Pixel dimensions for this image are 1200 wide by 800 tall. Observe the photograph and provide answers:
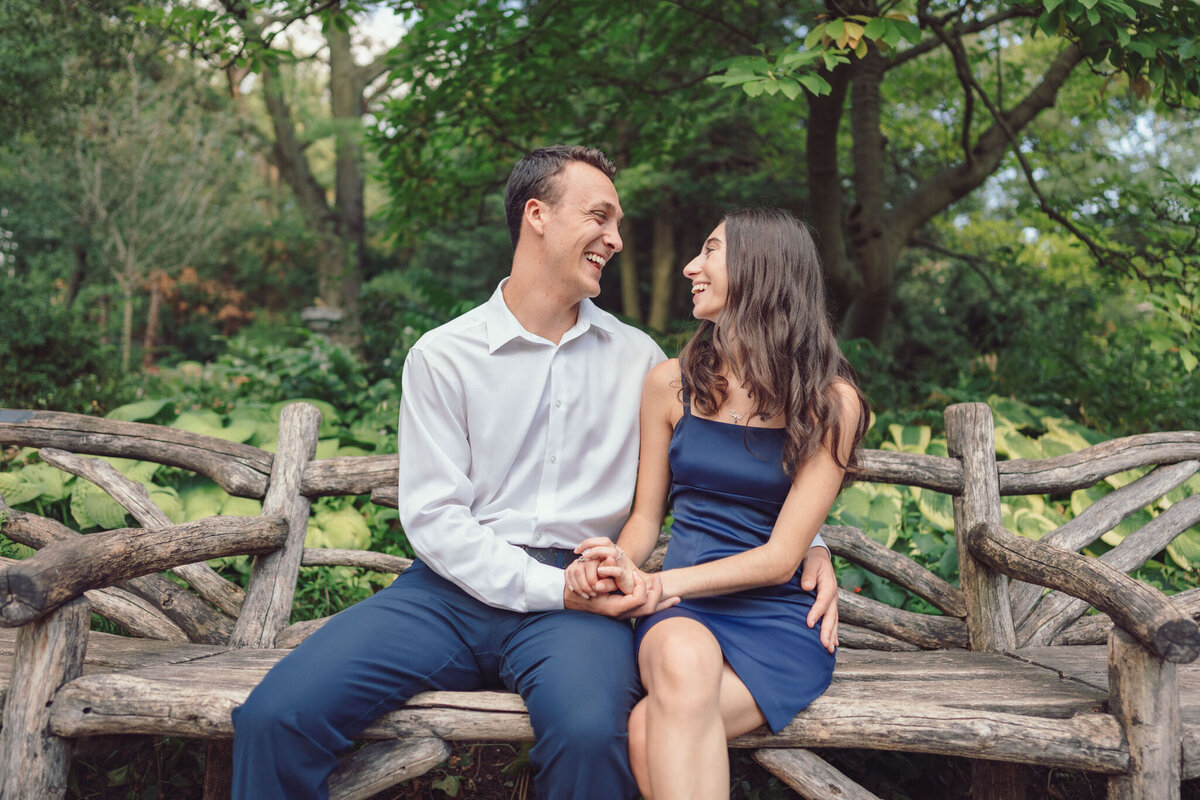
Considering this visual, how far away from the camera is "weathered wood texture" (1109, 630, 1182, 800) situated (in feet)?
6.42

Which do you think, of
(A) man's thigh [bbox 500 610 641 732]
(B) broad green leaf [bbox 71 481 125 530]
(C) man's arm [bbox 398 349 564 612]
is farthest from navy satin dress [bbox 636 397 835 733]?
(B) broad green leaf [bbox 71 481 125 530]

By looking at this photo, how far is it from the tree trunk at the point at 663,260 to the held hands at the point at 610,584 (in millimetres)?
11536

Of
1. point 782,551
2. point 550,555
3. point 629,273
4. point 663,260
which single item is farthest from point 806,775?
point 629,273

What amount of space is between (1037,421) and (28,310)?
660 cm

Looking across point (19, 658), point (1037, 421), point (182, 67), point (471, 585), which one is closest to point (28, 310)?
point (19, 658)

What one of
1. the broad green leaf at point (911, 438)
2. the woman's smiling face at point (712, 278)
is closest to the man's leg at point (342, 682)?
the woman's smiling face at point (712, 278)

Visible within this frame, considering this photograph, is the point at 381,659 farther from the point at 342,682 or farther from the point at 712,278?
the point at 712,278

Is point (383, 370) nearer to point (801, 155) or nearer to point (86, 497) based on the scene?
point (86, 497)

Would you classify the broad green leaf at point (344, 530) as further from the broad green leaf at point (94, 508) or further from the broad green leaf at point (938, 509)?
the broad green leaf at point (938, 509)

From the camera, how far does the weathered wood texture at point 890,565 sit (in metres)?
2.88

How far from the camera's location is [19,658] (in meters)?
1.97

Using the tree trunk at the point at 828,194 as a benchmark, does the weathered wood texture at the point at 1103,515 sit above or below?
below

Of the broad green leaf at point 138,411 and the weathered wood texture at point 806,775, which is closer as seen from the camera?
the weathered wood texture at point 806,775

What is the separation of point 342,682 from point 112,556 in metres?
0.68
